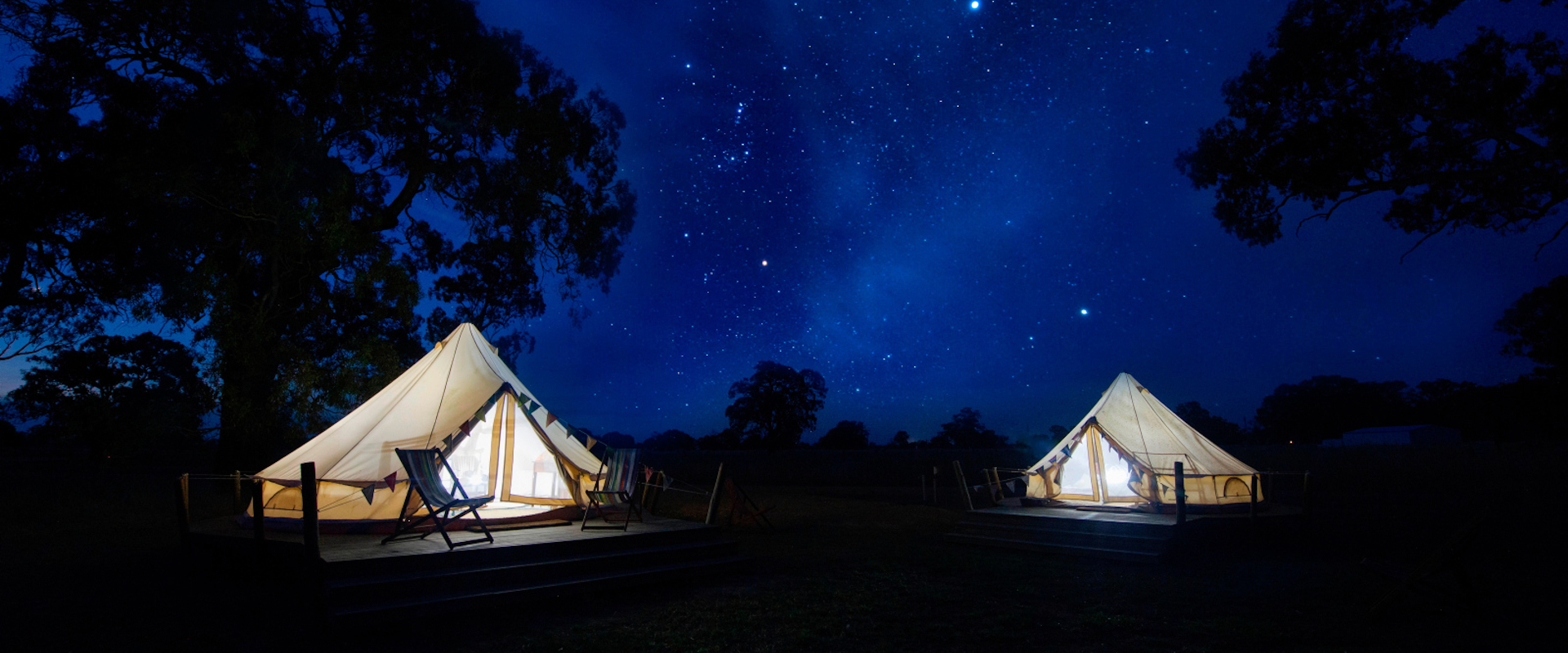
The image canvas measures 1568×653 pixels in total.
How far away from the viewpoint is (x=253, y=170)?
11828 millimetres

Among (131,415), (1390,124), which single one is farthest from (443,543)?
(1390,124)

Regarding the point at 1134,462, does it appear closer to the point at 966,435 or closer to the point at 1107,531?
the point at 1107,531

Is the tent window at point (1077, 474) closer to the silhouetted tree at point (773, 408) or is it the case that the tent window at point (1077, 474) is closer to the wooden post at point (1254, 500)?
the wooden post at point (1254, 500)

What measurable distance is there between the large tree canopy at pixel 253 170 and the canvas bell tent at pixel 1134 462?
11.5 m

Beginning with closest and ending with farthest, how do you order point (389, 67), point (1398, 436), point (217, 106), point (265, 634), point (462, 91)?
point (265, 634) < point (217, 106) < point (389, 67) < point (462, 91) < point (1398, 436)

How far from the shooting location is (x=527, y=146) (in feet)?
49.2

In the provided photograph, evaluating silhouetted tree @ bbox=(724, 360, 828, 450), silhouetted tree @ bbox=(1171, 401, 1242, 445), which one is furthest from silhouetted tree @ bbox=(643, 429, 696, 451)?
silhouetted tree @ bbox=(1171, 401, 1242, 445)

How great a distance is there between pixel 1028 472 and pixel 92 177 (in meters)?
15.8

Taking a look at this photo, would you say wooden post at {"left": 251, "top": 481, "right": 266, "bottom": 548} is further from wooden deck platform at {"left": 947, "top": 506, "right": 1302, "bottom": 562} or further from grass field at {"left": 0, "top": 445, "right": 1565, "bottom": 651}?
wooden deck platform at {"left": 947, "top": 506, "right": 1302, "bottom": 562}

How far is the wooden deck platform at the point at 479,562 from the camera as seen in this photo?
5203 mm

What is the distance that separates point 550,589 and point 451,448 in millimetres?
2375

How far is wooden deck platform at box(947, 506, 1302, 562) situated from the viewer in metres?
8.33

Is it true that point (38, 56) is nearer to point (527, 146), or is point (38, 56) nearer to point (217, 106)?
point (217, 106)

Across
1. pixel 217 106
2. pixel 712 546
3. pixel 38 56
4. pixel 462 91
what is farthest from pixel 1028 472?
pixel 38 56
